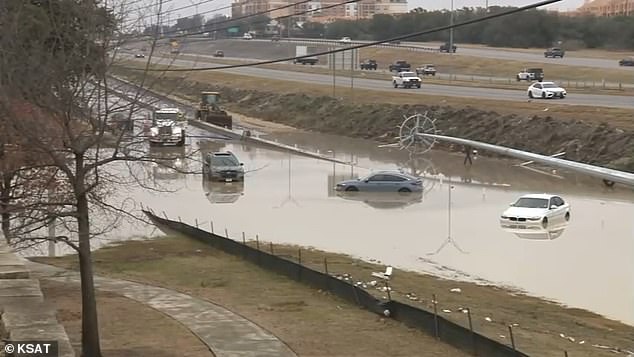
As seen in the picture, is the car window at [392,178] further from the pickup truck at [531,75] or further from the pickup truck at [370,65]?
the pickup truck at [370,65]

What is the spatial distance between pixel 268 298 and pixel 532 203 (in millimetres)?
18674

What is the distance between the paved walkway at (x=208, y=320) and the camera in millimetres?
16375

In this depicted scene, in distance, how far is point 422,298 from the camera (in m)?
22.2

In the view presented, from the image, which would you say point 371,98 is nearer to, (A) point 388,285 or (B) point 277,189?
(B) point 277,189

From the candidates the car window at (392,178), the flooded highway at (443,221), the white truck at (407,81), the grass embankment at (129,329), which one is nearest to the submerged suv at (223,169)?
the flooded highway at (443,221)

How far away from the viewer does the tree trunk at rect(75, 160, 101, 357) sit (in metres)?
A: 14.5

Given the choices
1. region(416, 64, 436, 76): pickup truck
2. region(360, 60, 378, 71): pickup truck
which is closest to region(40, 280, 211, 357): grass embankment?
region(416, 64, 436, 76): pickup truck

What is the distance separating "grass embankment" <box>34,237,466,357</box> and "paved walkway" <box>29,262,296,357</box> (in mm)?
336

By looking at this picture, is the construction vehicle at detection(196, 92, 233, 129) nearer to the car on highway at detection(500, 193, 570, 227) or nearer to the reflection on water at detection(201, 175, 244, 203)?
the reflection on water at detection(201, 175, 244, 203)

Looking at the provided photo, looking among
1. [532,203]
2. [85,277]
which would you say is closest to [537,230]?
[532,203]

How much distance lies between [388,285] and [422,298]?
58.3 inches

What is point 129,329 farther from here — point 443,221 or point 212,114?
point 212,114

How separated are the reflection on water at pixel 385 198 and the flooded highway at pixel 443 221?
0.19 ft

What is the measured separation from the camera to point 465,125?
233ft
